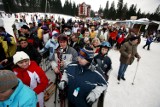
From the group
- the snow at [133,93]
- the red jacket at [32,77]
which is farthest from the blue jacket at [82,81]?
the snow at [133,93]

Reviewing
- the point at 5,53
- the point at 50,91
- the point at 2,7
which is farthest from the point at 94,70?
the point at 2,7

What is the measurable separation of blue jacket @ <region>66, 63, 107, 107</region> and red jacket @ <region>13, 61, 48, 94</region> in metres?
0.59

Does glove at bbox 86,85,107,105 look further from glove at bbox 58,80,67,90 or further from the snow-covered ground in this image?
the snow-covered ground

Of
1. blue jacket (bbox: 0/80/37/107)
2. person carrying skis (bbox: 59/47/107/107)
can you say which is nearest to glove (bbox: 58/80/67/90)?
person carrying skis (bbox: 59/47/107/107)

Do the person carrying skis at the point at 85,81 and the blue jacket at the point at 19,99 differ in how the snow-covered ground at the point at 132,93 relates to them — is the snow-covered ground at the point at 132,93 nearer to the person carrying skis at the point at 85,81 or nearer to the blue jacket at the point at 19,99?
the person carrying skis at the point at 85,81

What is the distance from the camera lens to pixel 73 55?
9.45ft

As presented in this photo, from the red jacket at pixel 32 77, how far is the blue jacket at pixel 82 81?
1.95 feet

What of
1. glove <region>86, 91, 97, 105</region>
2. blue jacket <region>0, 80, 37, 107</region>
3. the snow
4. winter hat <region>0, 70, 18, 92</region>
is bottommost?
the snow

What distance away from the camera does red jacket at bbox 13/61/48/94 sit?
6.89 feet

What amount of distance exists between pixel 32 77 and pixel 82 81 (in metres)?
0.96

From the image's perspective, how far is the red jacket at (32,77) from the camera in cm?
210

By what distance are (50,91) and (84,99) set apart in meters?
2.18

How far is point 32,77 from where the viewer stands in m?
2.15

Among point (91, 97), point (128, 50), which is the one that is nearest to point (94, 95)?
point (91, 97)
